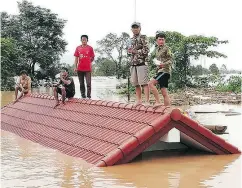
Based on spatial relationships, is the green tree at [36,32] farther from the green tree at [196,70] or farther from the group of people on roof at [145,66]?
the group of people on roof at [145,66]

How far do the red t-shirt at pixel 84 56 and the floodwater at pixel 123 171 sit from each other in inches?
125

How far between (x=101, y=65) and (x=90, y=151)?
39110 mm

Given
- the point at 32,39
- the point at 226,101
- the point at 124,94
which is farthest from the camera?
the point at 32,39

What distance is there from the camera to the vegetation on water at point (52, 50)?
91.4ft

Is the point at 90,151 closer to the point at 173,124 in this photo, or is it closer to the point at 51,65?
the point at 173,124

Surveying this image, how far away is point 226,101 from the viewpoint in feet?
69.0

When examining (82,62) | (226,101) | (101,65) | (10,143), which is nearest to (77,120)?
(10,143)

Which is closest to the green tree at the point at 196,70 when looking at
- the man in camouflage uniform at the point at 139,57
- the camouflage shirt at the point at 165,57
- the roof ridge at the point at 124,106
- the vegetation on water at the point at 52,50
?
the vegetation on water at the point at 52,50

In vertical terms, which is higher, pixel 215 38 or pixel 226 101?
pixel 215 38

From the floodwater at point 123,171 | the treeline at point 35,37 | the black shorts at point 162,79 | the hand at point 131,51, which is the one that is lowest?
the floodwater at point 123,171

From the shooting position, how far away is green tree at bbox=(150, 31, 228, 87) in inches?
1079

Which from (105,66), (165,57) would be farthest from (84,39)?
(105,66)

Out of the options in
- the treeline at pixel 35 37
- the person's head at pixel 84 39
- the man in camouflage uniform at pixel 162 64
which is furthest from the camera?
the treeline at pixel 35 37

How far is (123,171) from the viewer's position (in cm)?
673
